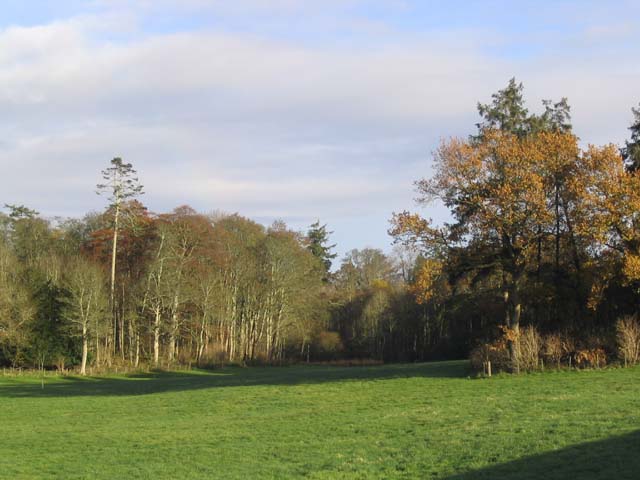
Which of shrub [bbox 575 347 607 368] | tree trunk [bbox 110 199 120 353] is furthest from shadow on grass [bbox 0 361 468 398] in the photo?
tree trunk [bbox 110 199 120 353]

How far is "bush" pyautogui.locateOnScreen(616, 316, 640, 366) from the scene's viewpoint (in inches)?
1247

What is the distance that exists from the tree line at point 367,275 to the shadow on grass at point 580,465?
20.7 m

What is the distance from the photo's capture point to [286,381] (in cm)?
4112

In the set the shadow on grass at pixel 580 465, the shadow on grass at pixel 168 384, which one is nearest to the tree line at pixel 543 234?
the shadow on grass at pixel 168 384

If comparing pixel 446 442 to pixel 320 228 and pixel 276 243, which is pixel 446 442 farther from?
pixel 320 228

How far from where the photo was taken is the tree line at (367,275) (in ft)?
115

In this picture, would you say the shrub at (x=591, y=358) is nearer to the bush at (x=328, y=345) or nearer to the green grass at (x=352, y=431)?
the green grass at (x=352, y=431)

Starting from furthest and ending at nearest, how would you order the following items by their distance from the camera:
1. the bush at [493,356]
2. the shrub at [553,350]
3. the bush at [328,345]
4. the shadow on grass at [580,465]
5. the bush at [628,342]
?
the bush at [328,345] < the bush at [493,356] < the shrub at [553,350] < the bush at [628,342] < the shadow on grass at [580,465]

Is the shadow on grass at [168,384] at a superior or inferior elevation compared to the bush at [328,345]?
inferior

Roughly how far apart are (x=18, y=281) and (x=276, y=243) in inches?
1046

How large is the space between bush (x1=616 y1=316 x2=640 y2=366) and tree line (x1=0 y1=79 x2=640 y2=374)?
1.04 metres

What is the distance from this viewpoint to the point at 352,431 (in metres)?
20.0

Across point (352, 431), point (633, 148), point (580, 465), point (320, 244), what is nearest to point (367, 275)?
point (320, 244)

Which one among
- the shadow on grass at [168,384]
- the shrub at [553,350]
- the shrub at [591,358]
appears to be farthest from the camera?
the shadow on grass at [168,384]
